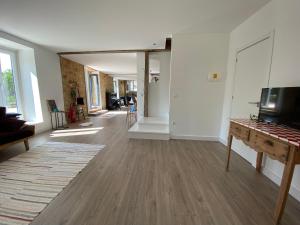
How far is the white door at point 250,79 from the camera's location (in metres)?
2.23

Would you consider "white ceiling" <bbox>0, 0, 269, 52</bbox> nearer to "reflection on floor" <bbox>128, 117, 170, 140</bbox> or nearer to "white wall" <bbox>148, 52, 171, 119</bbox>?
"white wall" <bbox>148, 52, 171, 119</bbox>

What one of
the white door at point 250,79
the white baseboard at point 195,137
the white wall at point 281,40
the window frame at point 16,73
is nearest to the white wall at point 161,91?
the white baseboard at point 195,137

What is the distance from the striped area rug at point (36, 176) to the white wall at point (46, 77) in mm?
1821

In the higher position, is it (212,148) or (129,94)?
(129,94)

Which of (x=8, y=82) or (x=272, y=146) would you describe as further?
(x=8, y=82)

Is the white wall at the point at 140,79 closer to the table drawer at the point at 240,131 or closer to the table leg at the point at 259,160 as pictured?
the table drawer at the point at 240,131

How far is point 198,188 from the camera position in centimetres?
186

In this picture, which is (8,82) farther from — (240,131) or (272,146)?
(272,146)

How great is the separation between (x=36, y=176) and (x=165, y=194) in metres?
1.91

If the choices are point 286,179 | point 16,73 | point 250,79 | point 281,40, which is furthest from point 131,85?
point 286,179

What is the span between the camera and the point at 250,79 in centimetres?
Answer: 255

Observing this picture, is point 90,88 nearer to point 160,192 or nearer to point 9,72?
point 9,72

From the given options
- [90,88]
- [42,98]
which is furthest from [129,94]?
[42,98]

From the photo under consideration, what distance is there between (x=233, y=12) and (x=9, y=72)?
226 inches
